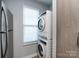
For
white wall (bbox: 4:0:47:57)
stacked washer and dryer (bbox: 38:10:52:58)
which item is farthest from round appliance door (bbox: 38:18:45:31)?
white wall (bbox: 4:0:47:57)

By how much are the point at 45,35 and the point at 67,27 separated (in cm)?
30

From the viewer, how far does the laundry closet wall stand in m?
0.70

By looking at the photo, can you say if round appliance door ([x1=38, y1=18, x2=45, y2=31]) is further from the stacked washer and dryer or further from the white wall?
the white wall

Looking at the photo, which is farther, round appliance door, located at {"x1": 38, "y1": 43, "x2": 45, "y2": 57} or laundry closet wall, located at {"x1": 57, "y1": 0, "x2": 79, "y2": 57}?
round appliance door, located at {"x1": 38, "y1": 43, "x2": 45, "y2": 57}

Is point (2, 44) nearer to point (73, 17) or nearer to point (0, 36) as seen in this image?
point (0, 36)

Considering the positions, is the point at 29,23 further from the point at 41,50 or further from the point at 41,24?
the point at 41,50

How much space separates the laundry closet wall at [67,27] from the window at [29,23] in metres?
0.30

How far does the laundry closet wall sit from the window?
30 centimetres

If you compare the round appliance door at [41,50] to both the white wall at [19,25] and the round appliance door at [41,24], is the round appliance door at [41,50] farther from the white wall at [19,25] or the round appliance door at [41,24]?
the round appliance door at [41,24]

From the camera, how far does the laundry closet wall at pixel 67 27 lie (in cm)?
70

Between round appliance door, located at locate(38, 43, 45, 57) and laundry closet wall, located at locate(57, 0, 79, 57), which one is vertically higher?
laundry closet wall, located at locate(57, 0, 79, 57)

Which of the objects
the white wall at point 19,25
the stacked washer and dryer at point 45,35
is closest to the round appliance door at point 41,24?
the stacked washer and dryer at point 45,35

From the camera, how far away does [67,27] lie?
71 cm

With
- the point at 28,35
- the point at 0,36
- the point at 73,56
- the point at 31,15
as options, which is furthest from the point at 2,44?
the point at 73,56
